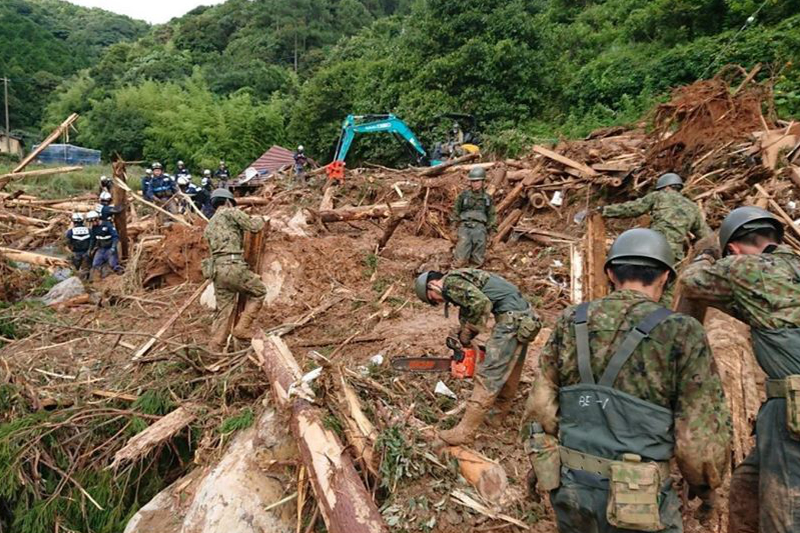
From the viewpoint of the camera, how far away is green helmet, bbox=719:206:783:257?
258 cm

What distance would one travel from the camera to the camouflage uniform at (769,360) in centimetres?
221

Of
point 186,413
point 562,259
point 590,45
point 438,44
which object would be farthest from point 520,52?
point 186,413

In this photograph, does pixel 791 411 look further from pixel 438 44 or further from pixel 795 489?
pixel 438 44

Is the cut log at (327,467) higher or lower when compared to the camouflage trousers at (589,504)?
lower

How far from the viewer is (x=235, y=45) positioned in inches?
1852

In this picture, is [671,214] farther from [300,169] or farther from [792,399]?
[300,169]

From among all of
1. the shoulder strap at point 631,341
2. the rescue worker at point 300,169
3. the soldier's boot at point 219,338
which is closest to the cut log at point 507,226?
the soldier's boot at point 219,338

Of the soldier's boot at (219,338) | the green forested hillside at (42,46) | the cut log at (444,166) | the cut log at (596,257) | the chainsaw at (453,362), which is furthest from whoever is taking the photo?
the green forested hillside at (42,46)

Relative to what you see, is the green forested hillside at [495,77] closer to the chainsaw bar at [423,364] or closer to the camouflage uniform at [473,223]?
the camouflage uniform at [473,223]

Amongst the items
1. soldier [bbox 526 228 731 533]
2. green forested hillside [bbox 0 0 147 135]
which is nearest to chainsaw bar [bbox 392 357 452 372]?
soldier [bbox 526 228 731 533]

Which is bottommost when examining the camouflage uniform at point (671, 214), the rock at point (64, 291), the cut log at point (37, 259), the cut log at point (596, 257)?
the rock at point (64, 291)

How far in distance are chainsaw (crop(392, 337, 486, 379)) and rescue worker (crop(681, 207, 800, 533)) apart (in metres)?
1.74

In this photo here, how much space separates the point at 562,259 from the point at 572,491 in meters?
6.15

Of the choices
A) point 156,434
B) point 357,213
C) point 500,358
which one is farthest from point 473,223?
point 156,434
